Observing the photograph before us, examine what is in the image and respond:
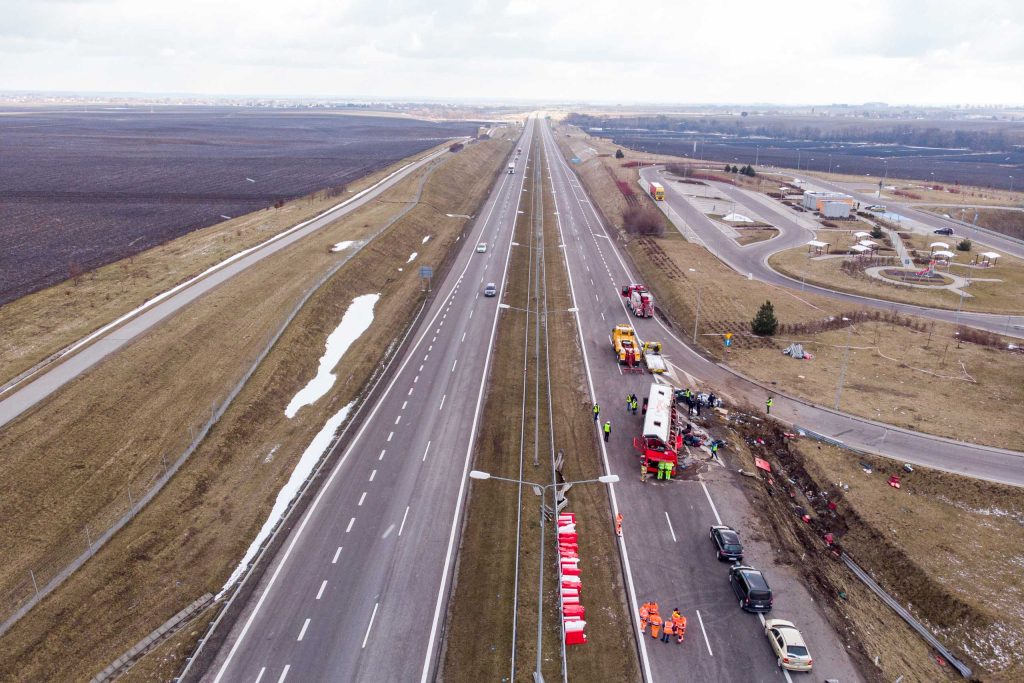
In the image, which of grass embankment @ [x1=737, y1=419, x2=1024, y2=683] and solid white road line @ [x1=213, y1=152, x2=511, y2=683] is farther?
grass embankment @ [x1=737, y1=419, x2=1024, y2=683]

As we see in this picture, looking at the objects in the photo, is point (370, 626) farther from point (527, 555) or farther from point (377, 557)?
point (527, 555)

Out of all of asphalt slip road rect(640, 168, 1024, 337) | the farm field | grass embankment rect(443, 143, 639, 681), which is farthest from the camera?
the farm field

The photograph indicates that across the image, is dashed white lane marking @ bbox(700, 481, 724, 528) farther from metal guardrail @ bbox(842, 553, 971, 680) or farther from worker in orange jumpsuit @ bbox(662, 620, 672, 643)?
worker in orange jumpsuit @ bbox(662, 620, 672, 643)

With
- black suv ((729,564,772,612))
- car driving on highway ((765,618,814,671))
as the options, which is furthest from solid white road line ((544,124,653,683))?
car driving on highway ((765,618,814,671))

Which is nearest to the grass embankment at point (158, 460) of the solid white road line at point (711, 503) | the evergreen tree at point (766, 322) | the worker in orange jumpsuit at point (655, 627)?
the worker in orange jumpsuit at point (655, 627)

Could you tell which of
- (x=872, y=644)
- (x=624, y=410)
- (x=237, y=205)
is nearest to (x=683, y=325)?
(x=624, y=410)

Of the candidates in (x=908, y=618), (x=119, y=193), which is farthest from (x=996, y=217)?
(x=119, y=193)
